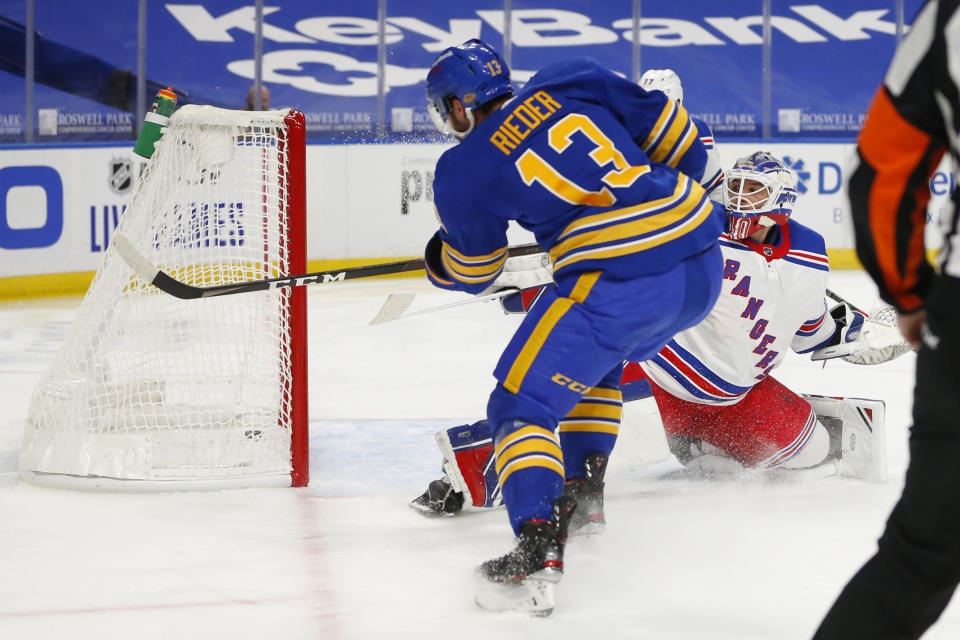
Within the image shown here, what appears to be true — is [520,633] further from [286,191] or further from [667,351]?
[286,191]

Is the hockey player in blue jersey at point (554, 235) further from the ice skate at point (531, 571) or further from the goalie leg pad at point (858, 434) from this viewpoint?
the goalie leg pad at point (858, 434)

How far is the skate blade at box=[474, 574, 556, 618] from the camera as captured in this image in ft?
6.07

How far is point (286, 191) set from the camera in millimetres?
2641

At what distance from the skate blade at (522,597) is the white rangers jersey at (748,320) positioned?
838 millimetres

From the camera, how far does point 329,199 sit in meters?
6.81

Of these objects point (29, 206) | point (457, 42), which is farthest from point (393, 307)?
point (457, 42)

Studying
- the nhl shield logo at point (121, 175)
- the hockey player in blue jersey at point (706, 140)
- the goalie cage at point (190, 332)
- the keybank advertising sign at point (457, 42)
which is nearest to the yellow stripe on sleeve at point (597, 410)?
the hockey player in blue jersey at point (706, 140)

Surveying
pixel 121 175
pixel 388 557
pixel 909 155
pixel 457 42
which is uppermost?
pixel 457 42

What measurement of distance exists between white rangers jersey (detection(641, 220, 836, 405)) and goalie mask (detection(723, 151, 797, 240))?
44 millimetres

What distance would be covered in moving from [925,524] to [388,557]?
1224 millimetres

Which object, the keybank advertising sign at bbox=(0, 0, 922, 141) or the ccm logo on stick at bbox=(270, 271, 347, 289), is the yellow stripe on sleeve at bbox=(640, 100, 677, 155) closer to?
the ccm logo on stick at bbox=(270, 271, 347, 289)

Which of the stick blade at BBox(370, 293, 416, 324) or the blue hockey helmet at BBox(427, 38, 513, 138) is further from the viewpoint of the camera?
the stick blade at BBox(370, 293, 416, 324)

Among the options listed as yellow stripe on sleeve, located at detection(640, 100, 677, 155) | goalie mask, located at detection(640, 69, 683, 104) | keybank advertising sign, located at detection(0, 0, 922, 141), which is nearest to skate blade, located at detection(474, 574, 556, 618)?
yellow stripe on sleeve, located at detection(640, 100, 677, 155)

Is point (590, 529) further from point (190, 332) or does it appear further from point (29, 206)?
point (29, 206)
